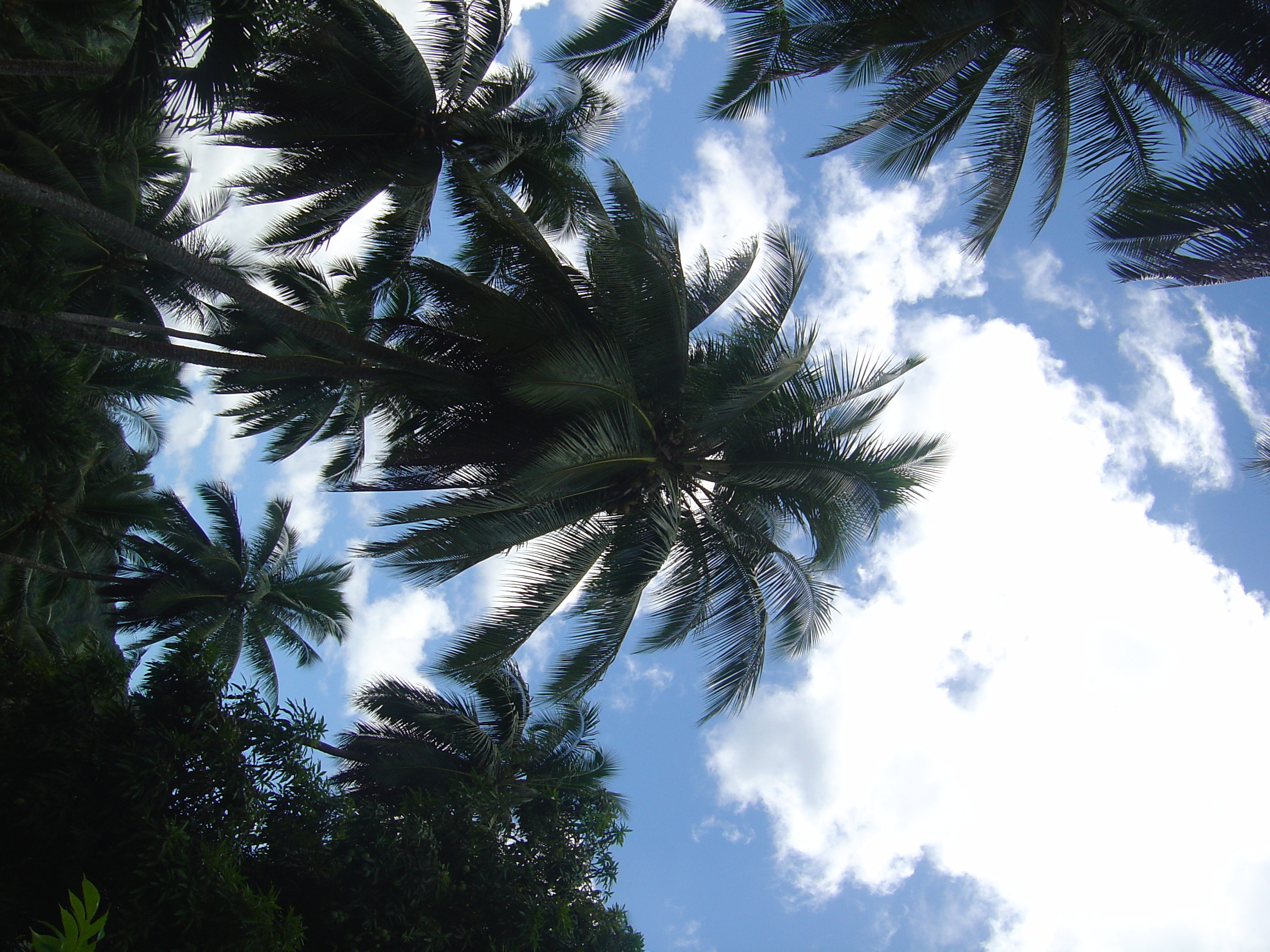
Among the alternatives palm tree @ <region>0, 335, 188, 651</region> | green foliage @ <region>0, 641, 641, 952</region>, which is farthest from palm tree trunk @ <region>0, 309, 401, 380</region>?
green foliage @ <region>0, 641, 641, 952</region>

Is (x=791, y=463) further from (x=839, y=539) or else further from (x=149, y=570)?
(x=149, y=570)

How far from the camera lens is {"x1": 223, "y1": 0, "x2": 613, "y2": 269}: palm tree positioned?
32.4ft

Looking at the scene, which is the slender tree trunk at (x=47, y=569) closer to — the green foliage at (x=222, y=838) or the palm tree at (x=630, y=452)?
the green foliage at (x=222, y=838)

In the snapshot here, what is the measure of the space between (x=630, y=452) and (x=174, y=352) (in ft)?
19.7

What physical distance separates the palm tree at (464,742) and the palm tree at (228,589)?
13.7 ft

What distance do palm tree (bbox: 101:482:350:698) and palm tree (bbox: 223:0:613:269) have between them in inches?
319

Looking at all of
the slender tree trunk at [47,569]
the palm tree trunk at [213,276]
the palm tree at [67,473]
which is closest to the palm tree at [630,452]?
the palm tree trunk at [213,276]

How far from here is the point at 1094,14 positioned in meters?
7.90

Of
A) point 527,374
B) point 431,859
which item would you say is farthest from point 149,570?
point 527,374

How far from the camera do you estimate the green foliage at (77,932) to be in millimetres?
2078

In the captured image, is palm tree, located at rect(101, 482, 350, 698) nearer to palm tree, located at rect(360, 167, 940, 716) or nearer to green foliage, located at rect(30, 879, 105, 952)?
palm tree, located at rect(360, 167, 940, 716)

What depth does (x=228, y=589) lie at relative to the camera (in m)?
16.2

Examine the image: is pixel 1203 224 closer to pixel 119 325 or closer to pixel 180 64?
pixel 180 64

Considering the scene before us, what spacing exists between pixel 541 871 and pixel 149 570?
11.8 m
